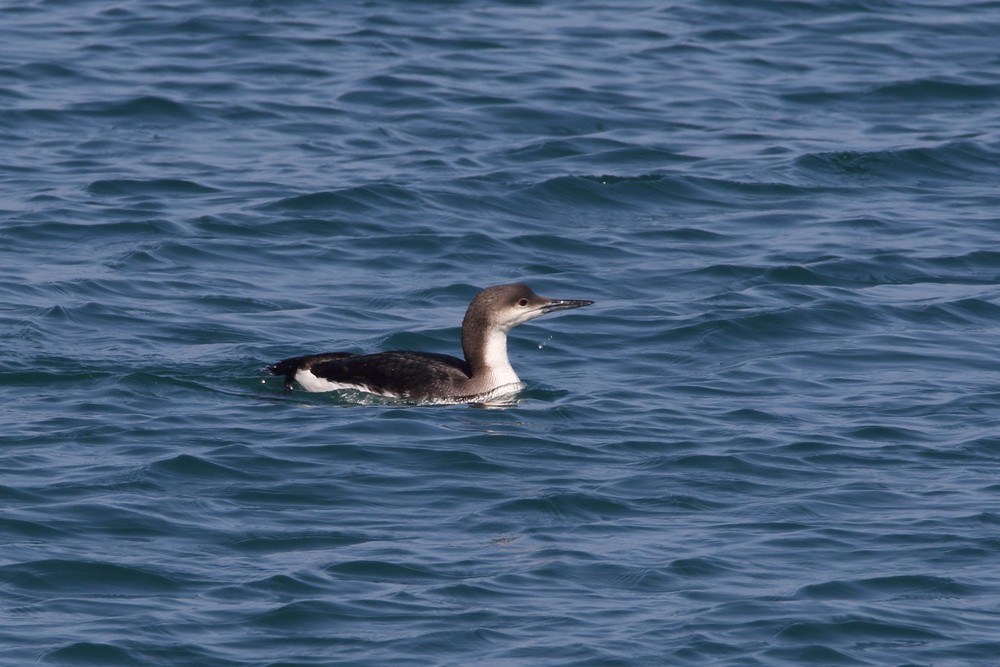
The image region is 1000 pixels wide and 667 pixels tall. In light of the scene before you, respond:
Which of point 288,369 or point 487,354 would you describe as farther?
point 487,354

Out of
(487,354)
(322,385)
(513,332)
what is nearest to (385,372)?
(322,385)

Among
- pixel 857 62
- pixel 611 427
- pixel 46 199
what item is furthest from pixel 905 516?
pixel 857 62

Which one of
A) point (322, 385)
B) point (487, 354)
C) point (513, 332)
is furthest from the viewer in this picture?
point (513, 332)

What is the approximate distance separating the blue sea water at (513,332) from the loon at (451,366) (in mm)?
190

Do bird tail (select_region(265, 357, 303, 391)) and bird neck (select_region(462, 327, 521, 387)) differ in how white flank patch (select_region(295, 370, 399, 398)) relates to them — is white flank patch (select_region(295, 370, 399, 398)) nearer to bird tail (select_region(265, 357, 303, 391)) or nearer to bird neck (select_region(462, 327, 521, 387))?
bird tail (select_region(265, 357, 303, 391))

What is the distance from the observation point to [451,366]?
493 inches

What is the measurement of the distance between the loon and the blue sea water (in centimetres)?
19

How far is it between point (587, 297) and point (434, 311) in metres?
1.22

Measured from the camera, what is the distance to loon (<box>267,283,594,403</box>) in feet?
40.0

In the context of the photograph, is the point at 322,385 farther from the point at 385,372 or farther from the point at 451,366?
the point at 451,366

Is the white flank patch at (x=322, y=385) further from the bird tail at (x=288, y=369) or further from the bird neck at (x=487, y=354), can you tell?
the bird neck at (x=487, y=354)

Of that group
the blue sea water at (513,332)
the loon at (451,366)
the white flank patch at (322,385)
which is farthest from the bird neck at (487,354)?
the white flank patch at (322,385)

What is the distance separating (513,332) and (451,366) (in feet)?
6.20

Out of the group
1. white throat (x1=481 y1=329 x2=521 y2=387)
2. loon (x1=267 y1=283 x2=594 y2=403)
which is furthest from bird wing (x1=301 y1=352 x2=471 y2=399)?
white throat (x1=481 y1=329 x2=521 y2=387)
